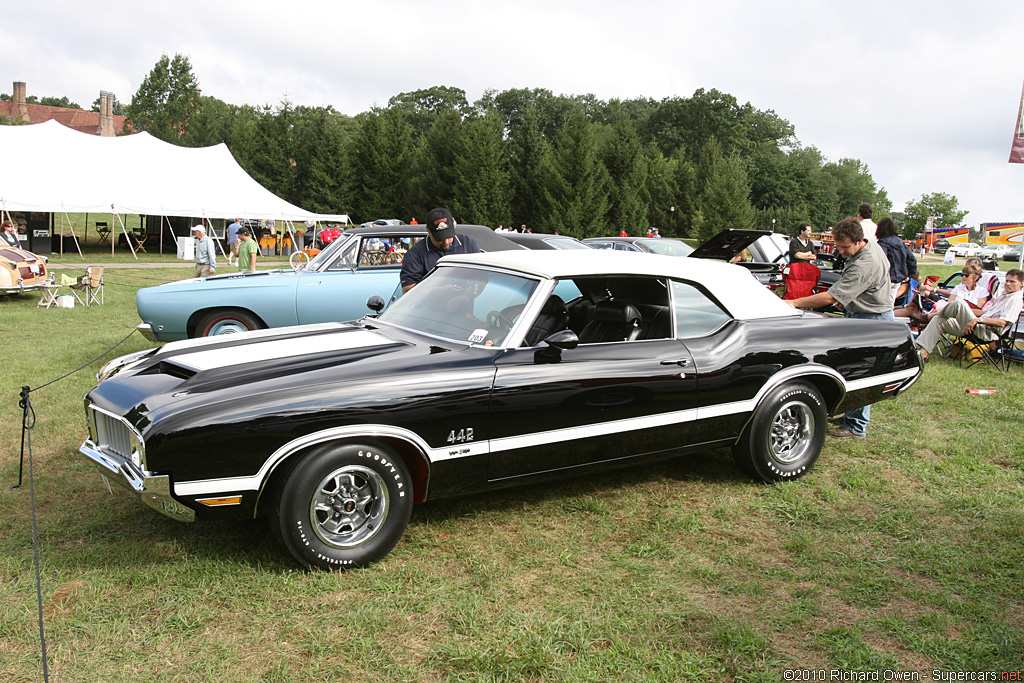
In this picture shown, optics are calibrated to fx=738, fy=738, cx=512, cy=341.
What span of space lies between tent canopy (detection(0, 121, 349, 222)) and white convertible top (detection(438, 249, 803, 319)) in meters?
24.9

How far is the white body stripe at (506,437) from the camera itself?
344 centimetres

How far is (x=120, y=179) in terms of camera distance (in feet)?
90.0

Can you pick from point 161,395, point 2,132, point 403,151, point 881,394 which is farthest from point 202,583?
point 403,151

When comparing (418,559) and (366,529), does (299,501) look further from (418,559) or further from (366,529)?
(418,559)

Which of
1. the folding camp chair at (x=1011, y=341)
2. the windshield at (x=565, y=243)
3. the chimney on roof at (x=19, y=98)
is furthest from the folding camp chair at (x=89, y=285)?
the chimney on roof at (x=19, y=98)

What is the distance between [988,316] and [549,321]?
772 cm

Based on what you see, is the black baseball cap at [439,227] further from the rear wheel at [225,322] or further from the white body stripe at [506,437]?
the rear wheel at [225,322]

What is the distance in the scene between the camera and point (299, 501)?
11.5 feet

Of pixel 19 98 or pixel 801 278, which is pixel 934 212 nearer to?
pixel 801 278

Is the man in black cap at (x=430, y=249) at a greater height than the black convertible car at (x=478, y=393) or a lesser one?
greater

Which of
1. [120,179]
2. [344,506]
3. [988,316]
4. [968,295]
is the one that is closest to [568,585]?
[344,506]

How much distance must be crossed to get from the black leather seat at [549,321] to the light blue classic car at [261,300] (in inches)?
163

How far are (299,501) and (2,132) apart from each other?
30.7m

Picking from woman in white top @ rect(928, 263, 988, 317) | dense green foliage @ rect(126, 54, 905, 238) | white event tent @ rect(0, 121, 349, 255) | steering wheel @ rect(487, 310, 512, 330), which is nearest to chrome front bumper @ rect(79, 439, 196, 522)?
steering wheel @ rect(487, 310, 512, 330)
